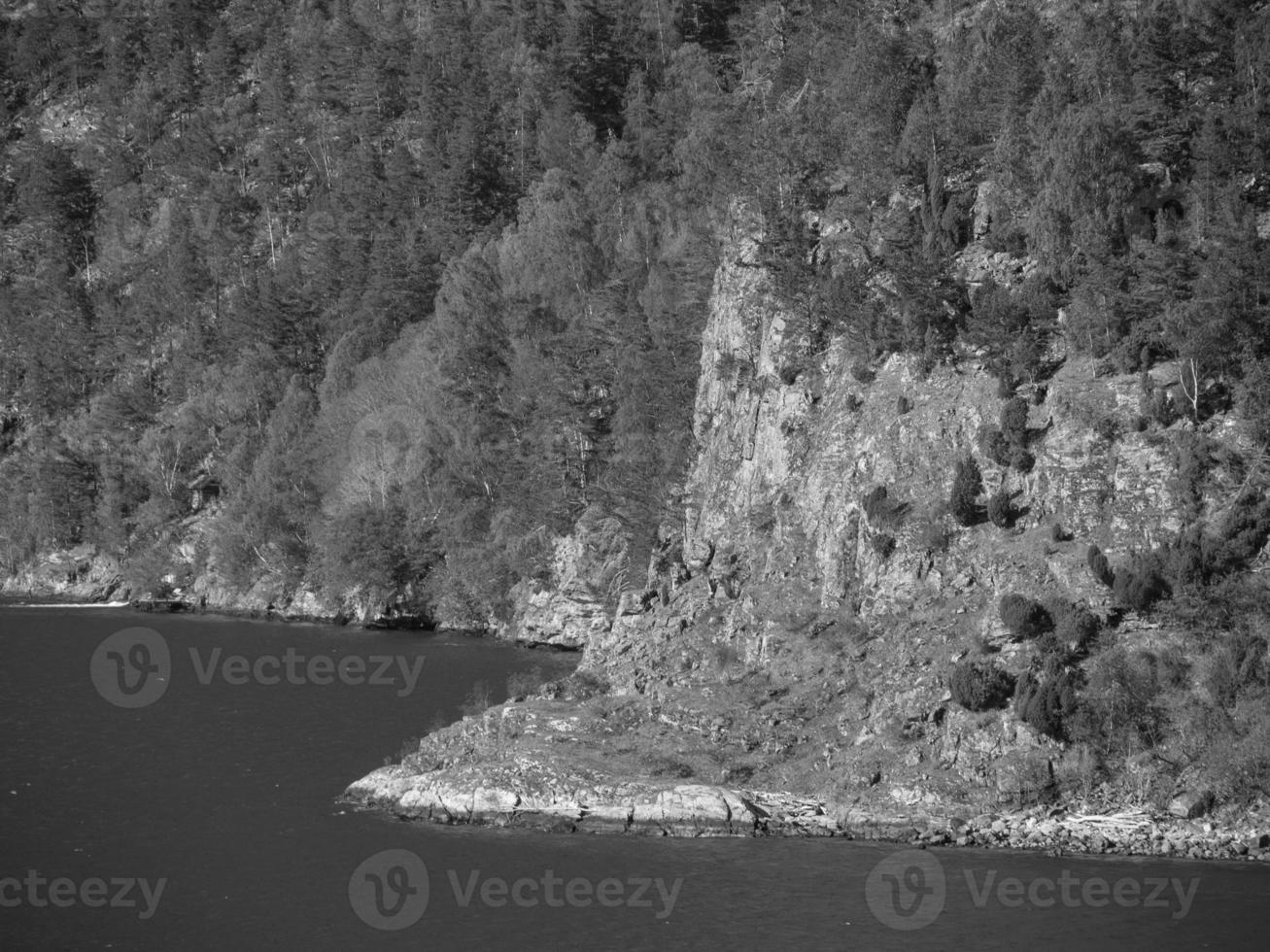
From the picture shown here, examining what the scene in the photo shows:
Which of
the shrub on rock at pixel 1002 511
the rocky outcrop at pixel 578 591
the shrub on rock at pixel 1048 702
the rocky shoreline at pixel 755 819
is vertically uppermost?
the shrub on rock at pixel 1002 511

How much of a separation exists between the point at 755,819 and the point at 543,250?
88495 millimetres

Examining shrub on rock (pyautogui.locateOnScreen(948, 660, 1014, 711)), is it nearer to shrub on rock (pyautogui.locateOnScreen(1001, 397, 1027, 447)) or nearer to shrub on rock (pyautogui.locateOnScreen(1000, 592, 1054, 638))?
shrub on rock (pyautogui.locateOnScreen(1000, 592, 1054, 638))

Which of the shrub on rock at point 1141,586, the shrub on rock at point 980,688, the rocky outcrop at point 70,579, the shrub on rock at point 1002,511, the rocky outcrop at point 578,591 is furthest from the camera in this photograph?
the rocky outcrop at point 70,579

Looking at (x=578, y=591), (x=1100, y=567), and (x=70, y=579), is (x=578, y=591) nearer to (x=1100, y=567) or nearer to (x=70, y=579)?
(x=1100, y=567)

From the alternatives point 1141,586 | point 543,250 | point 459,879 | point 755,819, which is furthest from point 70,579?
point 1141,586

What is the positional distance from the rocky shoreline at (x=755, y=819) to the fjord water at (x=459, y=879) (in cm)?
111

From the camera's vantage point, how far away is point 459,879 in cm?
4750

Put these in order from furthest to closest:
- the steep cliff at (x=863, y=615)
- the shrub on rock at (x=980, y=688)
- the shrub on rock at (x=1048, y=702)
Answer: the steep cliff at (x=863, y=615) < the shrub on rock at (x=980, y=688) < the shrub on rock at (x=1048, y=702)

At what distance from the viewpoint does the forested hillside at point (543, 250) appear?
64500 mm

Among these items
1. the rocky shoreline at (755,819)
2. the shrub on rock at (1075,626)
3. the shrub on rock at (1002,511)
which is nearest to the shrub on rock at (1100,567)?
the shrub on rock at (1075,626)

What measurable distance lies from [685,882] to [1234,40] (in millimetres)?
54367

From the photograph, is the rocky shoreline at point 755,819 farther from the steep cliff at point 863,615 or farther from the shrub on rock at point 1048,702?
the shrub on rock at point 1048,702

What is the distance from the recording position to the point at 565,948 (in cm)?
4219

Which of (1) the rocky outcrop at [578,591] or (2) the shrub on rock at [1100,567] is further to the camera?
(1) the rocky outcrop at [578,591]
